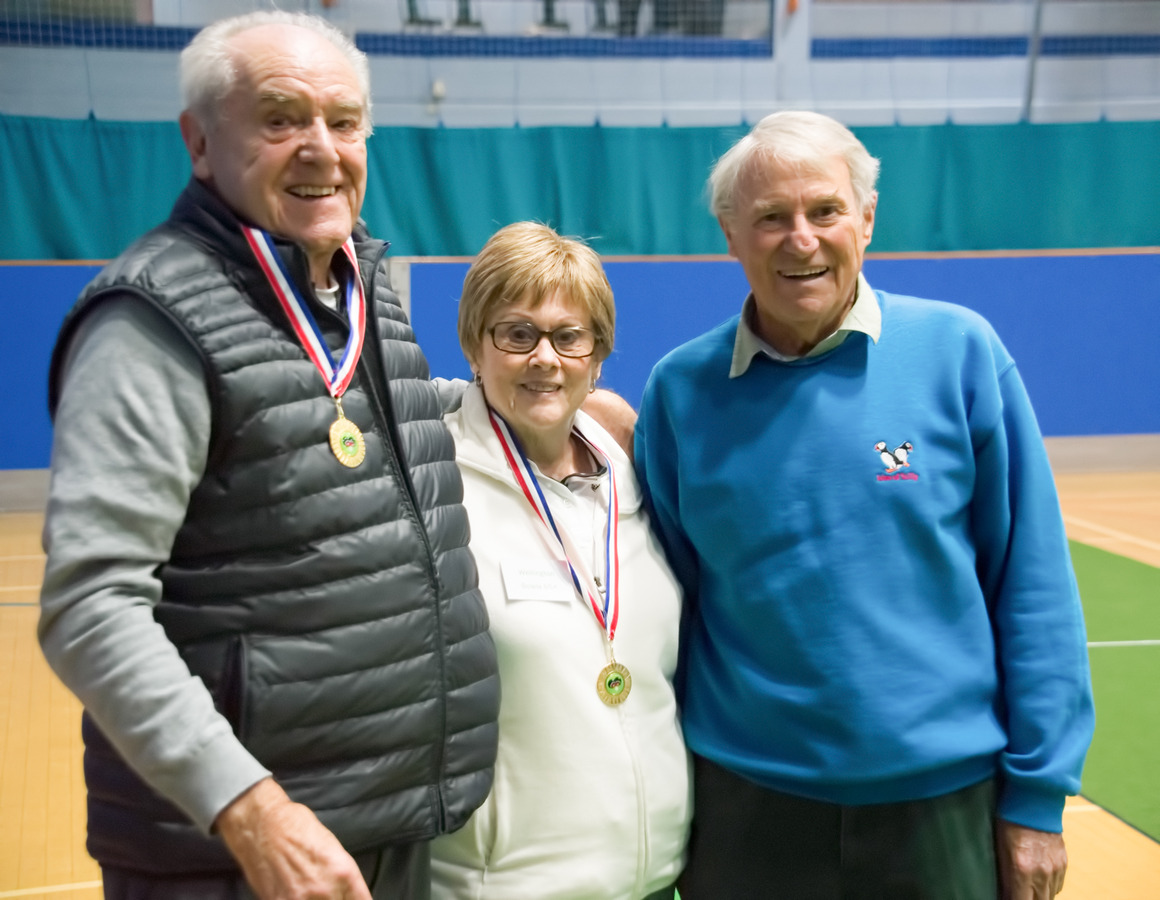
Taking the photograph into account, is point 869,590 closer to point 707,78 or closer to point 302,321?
point 302,321

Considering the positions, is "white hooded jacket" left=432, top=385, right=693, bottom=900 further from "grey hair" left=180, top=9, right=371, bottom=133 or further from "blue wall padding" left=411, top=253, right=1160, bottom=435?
"blue wall padding" left=411, top=253, right=1160, bottom=435

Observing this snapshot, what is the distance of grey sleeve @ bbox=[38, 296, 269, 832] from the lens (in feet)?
4.18

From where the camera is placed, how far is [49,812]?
3.64 metres

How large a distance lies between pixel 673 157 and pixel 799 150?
781 centimetres

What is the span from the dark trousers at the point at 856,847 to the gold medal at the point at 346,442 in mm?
889

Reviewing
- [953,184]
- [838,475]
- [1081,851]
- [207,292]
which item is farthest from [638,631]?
[953,184]

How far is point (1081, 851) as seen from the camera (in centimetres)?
325

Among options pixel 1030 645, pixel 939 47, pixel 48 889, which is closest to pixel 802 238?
pixel 1030 645

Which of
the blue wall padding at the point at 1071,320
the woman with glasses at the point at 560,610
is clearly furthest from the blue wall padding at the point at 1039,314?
the woman with glasses at the point at 560,610

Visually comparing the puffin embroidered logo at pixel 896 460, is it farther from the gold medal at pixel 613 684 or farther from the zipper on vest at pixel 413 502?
the zipper on vest at pixel 413 502

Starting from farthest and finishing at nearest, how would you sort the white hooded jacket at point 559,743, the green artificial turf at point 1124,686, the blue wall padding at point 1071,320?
the blue wall padding at point 1071,320
the green artificial turf at point 1124,686
the white hooded jacket at point 559,743

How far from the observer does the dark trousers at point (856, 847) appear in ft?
5.91

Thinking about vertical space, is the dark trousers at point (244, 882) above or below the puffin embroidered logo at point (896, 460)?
below

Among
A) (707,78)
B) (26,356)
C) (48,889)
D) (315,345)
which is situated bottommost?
(48,889)
